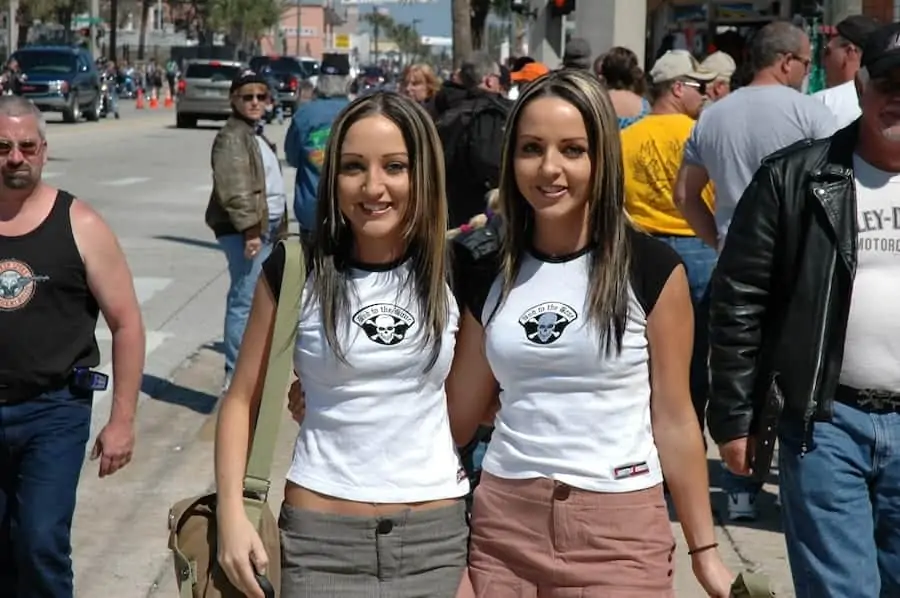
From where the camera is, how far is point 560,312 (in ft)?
10.6

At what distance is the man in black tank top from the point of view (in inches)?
181

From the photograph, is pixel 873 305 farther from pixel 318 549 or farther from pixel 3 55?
pixel 3 55

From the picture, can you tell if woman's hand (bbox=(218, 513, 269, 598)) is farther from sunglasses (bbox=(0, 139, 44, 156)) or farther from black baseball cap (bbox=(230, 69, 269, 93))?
black baseball cap (bbox=(230, 69, 269, 93))

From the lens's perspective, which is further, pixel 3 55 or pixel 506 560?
pixel 3 55

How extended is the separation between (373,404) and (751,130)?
3.53 metres

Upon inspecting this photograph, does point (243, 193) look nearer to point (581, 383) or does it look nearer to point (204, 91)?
point (581, 383)

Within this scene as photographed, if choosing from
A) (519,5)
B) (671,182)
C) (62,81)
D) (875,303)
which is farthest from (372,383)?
(62,81)

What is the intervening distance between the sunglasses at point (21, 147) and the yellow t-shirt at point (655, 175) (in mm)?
3000

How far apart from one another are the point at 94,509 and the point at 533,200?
13.9 feet

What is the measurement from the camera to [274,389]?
3.22m

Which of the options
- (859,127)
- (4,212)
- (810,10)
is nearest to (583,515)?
(859,127)

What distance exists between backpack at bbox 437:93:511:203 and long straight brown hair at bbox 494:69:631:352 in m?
4.95

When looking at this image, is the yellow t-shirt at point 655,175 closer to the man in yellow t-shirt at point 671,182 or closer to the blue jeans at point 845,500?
the man in yellow t-shirt at point 671,182

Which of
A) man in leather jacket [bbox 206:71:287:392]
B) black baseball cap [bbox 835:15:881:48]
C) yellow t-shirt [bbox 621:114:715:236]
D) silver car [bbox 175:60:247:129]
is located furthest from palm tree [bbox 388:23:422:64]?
black baseball cap [bbox 835:15:881:48]
